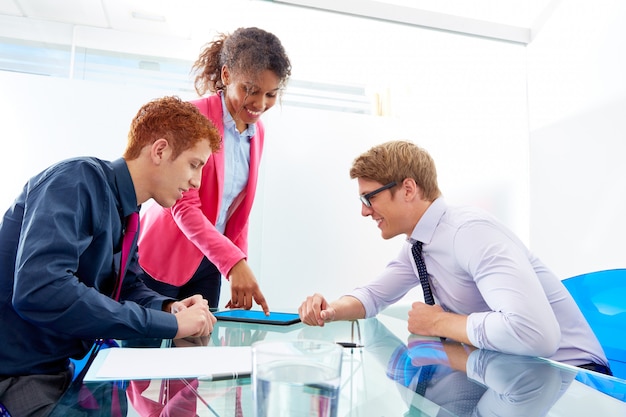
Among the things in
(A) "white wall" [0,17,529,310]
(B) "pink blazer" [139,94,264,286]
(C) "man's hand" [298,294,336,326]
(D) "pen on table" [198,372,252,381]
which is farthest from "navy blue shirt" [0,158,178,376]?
(A) "white wall" [0,17,529,310]

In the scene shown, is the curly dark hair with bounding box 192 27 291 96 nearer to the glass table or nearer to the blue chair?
the glass table

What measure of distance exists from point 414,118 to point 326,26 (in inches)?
27.2

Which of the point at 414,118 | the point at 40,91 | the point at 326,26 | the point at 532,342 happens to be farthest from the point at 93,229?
the point at 414,118

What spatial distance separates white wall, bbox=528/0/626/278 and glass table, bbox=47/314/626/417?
4.78 feet

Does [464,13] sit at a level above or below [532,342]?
above

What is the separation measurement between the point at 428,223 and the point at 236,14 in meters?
1.63

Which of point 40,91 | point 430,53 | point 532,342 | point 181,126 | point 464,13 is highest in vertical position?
point 464,13

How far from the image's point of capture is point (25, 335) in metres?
0.92

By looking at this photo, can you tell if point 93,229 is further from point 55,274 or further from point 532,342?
point 532,342

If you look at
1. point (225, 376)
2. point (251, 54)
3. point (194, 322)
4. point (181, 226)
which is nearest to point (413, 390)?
point (225, 376)

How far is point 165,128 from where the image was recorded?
1229 millimetres

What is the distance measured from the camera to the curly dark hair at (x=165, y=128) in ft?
4.01

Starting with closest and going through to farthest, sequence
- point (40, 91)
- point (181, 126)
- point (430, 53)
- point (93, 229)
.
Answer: point (93, 229) < point (181, 126) < point (40, 91) < point (430, 53)

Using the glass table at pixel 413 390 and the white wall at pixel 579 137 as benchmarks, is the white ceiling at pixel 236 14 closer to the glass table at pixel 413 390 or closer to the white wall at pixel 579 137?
the white wall at pixel 579 137
